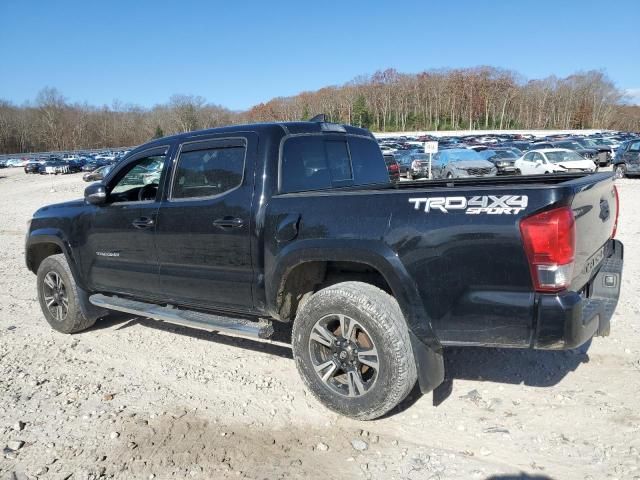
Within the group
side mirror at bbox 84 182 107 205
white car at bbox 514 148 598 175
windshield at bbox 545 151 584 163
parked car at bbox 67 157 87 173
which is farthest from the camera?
parked car at bbox 67 157 87 173

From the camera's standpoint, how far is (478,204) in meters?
2.87

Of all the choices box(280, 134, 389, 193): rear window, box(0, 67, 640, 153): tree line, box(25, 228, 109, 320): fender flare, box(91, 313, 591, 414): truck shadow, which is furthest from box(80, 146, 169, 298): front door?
box(0, 67, 640, 153): tree line

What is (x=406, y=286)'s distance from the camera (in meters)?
3.11

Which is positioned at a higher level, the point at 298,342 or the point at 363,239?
the point at 363,239

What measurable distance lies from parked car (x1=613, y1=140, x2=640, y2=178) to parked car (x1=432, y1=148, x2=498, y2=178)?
5158 millimetres

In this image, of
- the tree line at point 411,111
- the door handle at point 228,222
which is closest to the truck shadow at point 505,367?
the door handle at point 228,222

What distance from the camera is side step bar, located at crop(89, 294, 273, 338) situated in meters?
3.88

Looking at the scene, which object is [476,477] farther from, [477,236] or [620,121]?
[620,121]

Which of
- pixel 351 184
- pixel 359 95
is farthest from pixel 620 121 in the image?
pixel 351 184

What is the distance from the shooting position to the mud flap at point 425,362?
3.20m

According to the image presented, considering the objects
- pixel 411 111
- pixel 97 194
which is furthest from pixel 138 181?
pixel 411 111

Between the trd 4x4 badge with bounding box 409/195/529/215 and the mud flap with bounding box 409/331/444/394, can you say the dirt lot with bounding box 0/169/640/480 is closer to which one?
the mud flap with bounding box 409/331/444/394

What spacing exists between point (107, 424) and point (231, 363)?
1210 mm

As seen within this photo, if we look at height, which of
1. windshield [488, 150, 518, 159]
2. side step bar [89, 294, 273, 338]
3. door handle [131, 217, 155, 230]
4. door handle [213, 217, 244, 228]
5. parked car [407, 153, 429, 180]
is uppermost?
door handle [213, 217, 244, 228]
